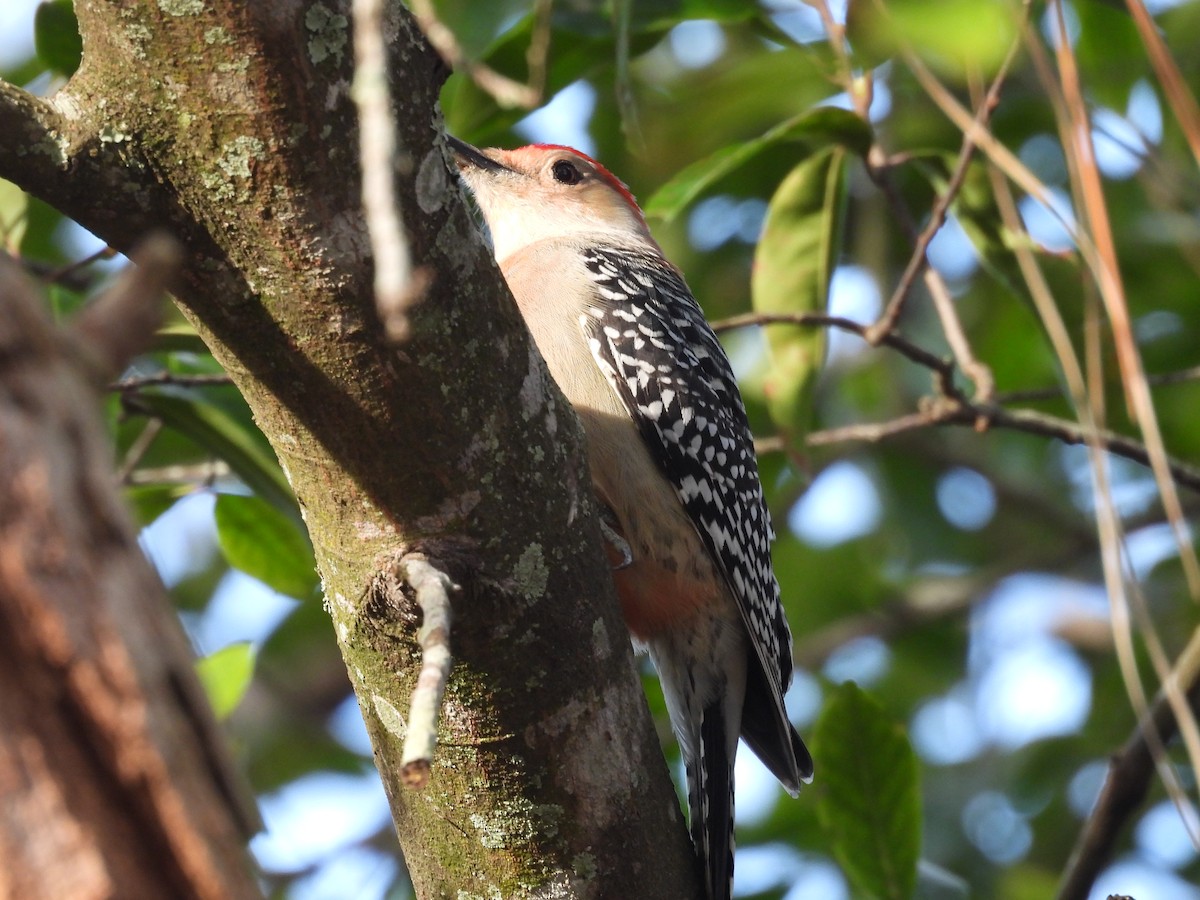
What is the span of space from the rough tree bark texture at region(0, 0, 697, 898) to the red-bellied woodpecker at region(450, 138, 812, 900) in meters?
1.10

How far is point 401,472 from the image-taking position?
241 centimetres

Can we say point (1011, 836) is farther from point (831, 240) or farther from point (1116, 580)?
point (1116, 580)

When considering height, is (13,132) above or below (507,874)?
above

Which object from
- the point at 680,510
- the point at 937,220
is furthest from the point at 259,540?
the point at 937,220

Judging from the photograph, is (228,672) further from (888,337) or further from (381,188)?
(381,188)

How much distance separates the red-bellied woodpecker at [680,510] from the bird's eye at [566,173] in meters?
1.12

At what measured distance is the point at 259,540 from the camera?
14.7 ft

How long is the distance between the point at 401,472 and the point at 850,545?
5656 millimetres

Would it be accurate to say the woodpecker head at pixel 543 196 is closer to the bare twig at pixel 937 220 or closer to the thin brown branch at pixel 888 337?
the thin brown branch at pixel 888 337

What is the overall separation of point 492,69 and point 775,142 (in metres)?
1.00

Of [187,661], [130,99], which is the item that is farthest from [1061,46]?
[187,661]

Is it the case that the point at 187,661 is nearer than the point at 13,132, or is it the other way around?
the point at 187,661

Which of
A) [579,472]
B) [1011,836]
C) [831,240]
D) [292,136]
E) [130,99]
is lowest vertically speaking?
[1011,836]

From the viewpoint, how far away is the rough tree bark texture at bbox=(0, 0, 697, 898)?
210 cm
